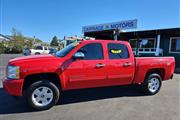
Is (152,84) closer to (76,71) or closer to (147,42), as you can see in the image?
(76,71)

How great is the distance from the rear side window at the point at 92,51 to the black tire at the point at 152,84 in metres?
2.07

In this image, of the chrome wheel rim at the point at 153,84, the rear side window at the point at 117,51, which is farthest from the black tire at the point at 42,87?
the chrome wheel rim at the point at 153,84

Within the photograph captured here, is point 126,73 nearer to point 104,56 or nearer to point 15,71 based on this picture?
point 104,56

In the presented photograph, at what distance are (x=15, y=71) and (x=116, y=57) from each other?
2.97m

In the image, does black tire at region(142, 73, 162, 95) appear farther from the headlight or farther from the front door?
the headlight

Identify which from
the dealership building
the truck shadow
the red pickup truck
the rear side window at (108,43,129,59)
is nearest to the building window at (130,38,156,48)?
the dealership building

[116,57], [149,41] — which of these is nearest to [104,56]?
[116,57]

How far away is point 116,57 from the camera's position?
5.81 metres

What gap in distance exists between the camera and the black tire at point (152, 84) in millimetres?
6477

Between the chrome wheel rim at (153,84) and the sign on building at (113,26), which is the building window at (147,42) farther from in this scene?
the chrome wheel rim at (153,84)

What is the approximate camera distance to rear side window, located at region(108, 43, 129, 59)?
5772 mm

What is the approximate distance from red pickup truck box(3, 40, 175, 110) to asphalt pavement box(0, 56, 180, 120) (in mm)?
371

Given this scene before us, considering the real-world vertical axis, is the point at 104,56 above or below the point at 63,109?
above

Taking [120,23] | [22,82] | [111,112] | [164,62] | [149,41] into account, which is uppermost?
[120,23]
